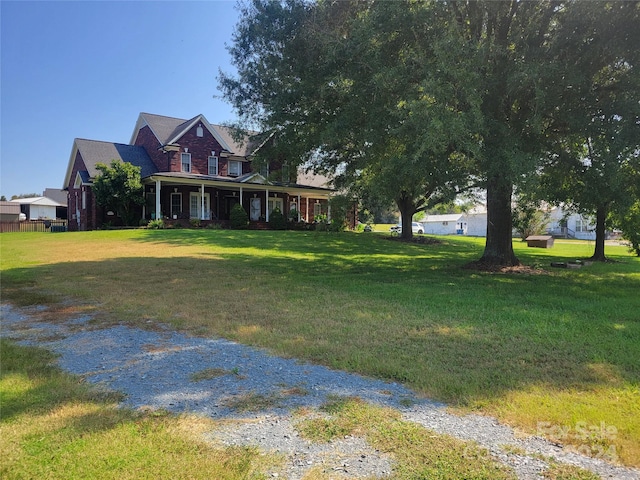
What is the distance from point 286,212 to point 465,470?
104 ft

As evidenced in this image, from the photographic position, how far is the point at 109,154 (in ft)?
98.9

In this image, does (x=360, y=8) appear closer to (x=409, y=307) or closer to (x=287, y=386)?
(x=409, y=307)

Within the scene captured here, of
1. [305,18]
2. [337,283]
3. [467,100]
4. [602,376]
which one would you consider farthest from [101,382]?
[305,18]

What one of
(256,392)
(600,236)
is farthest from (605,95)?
(600,236)

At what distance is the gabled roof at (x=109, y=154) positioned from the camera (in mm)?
29234

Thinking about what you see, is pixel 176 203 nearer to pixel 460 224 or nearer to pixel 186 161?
pixel 186 161

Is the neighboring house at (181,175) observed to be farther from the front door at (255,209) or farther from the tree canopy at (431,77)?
the tree canopy at (431,77)

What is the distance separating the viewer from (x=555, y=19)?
33.9ft

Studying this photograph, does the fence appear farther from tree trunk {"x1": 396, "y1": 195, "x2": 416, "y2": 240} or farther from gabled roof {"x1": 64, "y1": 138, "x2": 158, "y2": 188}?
tree trunk {"x1": 396, "y1": 195, "x2": 416, "y2": 240}

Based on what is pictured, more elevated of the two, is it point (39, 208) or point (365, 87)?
point (365, 87)

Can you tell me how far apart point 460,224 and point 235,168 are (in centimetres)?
4467

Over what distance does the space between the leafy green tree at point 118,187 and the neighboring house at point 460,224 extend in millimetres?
44077

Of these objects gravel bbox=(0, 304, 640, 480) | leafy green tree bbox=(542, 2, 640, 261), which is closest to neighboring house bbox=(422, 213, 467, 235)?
leafy green tree bbox=(542, 2, 640, 261)

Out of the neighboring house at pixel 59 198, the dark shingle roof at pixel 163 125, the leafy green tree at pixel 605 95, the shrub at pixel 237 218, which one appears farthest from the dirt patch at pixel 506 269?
the neighboring house at pixel 59 198
